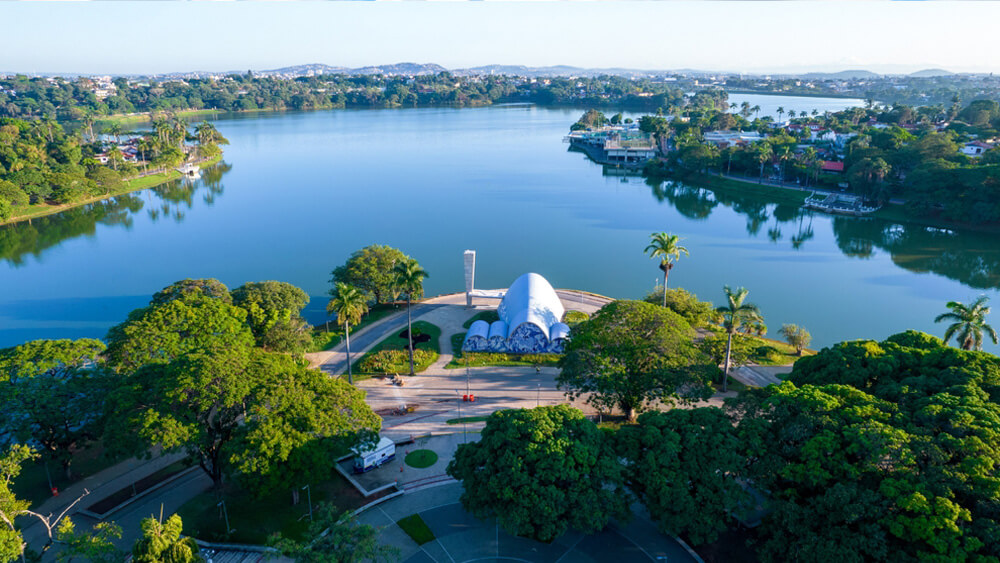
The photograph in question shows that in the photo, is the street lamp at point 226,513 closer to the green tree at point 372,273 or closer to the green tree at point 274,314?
the green tree at point 274,314

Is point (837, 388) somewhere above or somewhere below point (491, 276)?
above

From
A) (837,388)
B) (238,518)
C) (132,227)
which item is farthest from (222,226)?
(837,388)

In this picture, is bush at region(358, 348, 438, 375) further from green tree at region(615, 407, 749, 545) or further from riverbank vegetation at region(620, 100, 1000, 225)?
riverbank vegetation at region(620, 100, 1000, 225)

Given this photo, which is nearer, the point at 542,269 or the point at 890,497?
the point at 890,497

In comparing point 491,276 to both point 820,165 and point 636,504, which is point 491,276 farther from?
point 820,165

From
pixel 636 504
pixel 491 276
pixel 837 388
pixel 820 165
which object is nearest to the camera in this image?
pixel 837 388

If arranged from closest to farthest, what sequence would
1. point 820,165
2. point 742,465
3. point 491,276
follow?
1. point 742,465
2. point 491,276
3. point 820,165

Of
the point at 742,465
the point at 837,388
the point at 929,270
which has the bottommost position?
the point at 929,270

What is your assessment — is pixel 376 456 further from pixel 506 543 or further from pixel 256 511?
pixel 506 543
